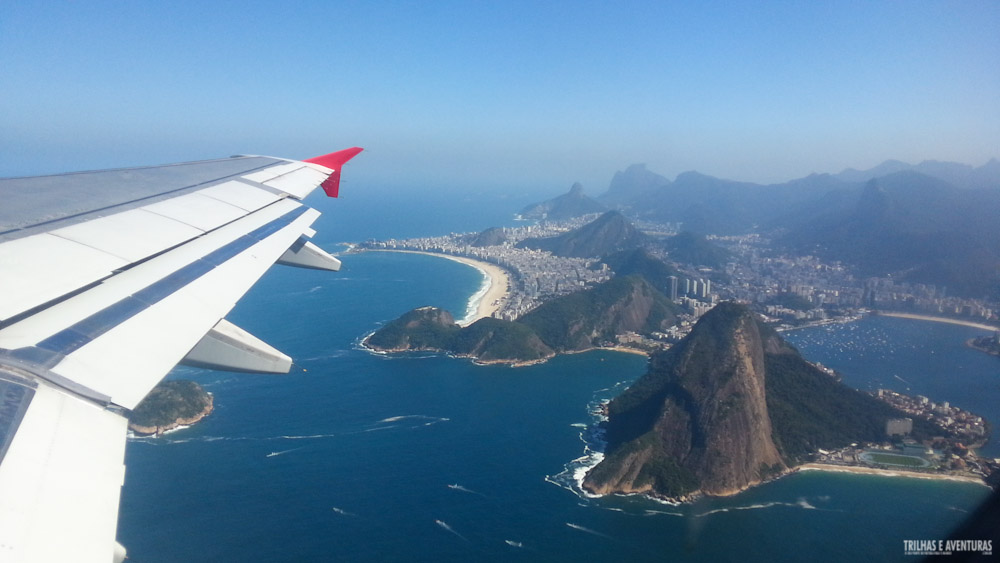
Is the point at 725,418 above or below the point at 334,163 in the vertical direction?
below

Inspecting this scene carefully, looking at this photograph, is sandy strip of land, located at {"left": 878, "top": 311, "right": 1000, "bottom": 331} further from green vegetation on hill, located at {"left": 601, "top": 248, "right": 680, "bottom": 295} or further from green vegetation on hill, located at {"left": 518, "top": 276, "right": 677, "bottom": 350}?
green vegetation on hill, located at {"left": 601, "top": 248, "right": 680, "bottom": 295}

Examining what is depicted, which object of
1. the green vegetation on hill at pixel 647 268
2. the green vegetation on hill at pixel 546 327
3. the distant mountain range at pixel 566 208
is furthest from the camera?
the distant mountain range at pixel 566 208

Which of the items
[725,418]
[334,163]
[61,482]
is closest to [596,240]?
[725,418]

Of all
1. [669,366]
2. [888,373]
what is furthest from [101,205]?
[888,373]

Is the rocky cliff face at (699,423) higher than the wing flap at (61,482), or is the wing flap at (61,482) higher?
the wing flap at (61,482)

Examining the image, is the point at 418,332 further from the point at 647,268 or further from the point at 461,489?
the point at 647,268

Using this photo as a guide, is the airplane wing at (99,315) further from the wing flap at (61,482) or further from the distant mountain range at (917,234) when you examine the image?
the distant mountain range at (917,234)

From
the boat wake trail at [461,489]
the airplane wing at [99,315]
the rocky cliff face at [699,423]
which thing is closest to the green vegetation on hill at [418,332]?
the rocky cliff face at [699,423]
